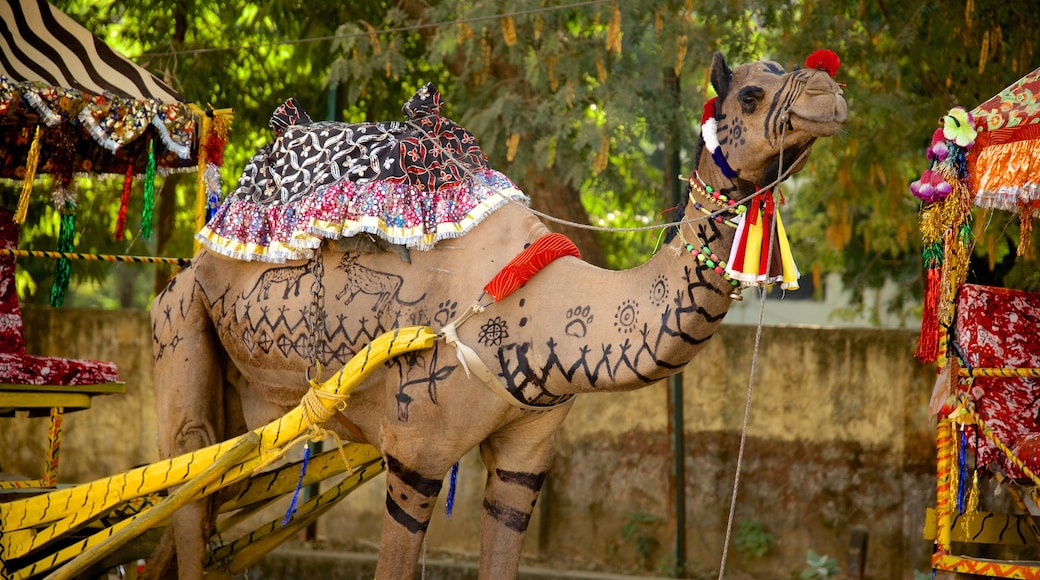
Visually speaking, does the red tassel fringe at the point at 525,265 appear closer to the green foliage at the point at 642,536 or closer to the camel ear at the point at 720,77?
the camel ear at the point at 720,77

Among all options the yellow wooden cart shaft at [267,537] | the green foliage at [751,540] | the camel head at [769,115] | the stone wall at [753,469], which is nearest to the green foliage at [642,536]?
the stone wall at [753,469]

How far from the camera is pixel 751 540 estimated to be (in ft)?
29.9

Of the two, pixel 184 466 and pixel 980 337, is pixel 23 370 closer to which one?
pixel 184 466

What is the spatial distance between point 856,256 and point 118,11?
7.64 m

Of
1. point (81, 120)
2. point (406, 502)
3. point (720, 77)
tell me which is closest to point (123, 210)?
point (81, 120)

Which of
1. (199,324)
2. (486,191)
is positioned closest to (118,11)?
(199,324)

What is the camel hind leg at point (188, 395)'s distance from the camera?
18.9 ft

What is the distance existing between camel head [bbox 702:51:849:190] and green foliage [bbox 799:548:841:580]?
445cm

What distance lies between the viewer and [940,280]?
566cm

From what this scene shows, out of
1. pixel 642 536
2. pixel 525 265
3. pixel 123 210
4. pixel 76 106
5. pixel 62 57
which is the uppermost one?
pixel 62 57

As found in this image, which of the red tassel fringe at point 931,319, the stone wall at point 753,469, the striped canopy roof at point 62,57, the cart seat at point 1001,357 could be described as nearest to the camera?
the red tassel fringe at point 931,319

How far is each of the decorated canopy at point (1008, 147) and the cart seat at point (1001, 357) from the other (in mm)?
776

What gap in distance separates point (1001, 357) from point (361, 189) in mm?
3394

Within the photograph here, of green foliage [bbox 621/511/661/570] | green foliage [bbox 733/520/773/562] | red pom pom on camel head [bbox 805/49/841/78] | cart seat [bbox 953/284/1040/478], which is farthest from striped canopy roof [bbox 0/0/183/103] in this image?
green foliage [bbox 733/520/773/562]
